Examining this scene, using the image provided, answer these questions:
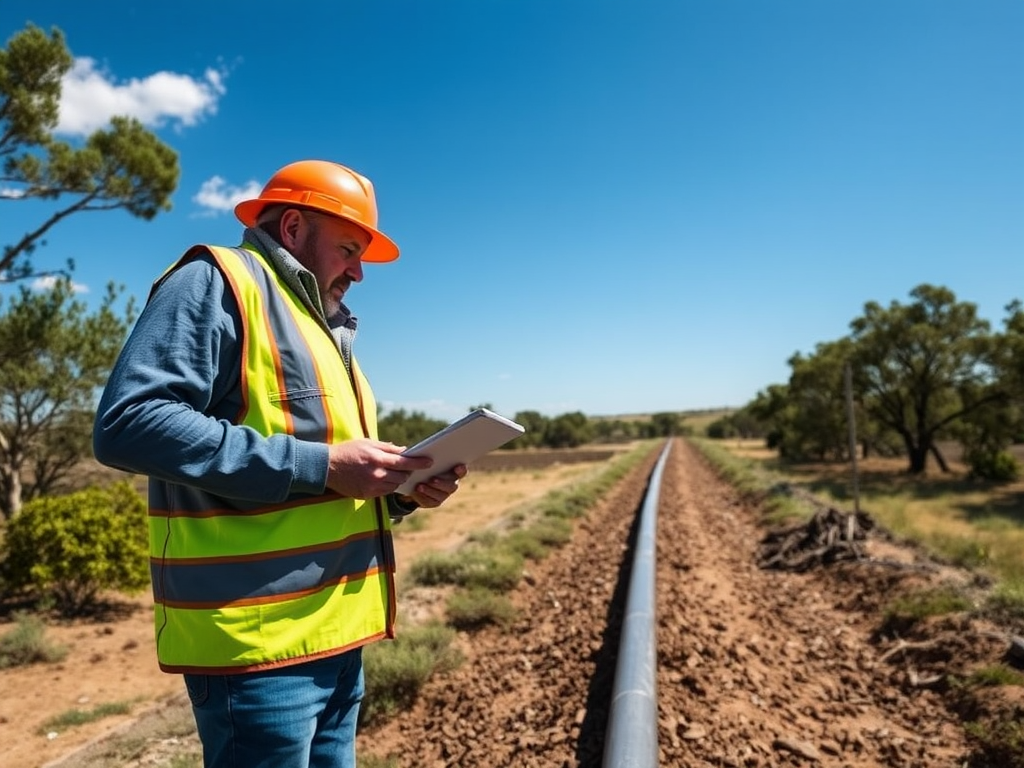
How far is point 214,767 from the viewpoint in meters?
1.41

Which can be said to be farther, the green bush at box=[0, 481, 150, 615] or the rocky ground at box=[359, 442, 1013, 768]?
the green bush at box=[0, 481, 150, 615]

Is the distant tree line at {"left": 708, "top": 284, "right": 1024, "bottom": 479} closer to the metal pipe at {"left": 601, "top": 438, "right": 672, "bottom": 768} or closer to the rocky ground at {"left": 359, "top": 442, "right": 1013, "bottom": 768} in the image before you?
the rocky ground at {"left": 359, "top": 442, "right": 1013, "bottom": 768}

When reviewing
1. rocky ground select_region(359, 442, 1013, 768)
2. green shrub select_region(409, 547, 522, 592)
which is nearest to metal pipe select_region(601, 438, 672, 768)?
rocky ground select_region(359, 442, 1013, 768)

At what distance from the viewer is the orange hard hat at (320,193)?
1.70 meters

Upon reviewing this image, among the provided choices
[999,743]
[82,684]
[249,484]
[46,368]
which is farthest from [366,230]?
[46,368]

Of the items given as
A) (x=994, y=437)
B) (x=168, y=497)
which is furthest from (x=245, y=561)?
(x=994, y=437)

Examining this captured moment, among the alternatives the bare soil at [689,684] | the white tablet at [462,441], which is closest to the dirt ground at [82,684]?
the bare soil at [689,684]

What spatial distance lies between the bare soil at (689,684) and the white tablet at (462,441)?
2.38m

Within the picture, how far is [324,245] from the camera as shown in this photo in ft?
5.71

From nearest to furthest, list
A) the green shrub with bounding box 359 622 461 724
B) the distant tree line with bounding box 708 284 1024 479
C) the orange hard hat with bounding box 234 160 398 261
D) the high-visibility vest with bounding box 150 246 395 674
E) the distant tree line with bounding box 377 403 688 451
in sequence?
the high-visibility vest with bounding box 150 246 395 674, the orange hard hat with bounding box 234 160 398 261, the green shrub with bounding box 359 622 461 724, the distant tree line with bounding box 708 284 1024 479, the distant tree line with bounding box 377 403 688 451

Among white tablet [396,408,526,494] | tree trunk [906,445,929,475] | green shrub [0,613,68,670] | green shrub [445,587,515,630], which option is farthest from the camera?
tree trunk [906,445,929,475]

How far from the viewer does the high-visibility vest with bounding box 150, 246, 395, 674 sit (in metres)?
1.38

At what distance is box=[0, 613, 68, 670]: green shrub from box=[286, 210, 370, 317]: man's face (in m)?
6.80

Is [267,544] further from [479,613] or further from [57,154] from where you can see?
[57,154]
